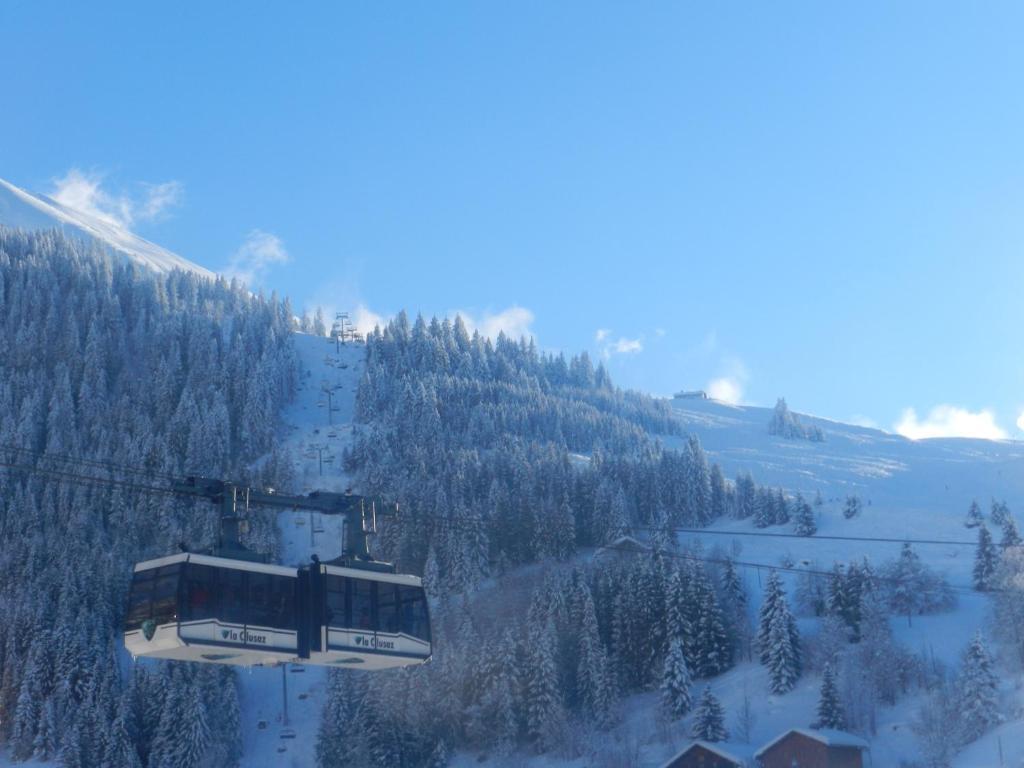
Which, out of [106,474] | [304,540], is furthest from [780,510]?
[106,474]

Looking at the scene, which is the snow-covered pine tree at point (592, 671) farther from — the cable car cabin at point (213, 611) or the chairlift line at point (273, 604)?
the cable car cabin at point (213, 611)

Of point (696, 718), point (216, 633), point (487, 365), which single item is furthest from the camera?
point (487, 365)

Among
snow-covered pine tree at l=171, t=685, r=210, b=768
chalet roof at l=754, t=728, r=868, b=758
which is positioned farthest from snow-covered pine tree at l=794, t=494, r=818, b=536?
snow-covered pine tree at l=171, t=685, r=210, b=768

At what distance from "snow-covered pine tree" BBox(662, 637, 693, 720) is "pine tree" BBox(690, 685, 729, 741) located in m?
6.58

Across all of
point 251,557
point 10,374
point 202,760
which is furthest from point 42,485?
point 251,557

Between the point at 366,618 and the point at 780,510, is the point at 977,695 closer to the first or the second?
the point at 366,618

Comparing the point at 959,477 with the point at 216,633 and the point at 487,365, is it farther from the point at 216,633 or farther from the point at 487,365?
the point at 216,633

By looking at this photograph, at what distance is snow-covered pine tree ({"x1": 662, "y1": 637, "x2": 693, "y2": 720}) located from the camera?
3346 inches

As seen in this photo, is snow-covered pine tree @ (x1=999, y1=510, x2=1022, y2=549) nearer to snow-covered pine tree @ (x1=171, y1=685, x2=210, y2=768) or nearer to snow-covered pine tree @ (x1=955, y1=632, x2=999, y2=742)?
snow-covered pine tree @ (x1=955, y1=632, x2=999, y2=742)

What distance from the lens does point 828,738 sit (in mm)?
68312

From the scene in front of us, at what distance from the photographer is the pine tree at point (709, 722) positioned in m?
76.4

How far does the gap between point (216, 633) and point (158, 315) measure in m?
163

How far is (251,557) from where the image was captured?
32438 millimetres

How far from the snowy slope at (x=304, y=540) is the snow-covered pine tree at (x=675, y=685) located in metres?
25.2
